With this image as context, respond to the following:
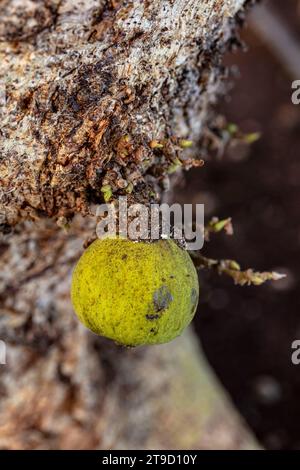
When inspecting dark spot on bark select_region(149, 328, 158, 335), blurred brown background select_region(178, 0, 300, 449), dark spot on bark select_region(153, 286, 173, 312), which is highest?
dark spot on bark select_region(153, 286, 173, 312)

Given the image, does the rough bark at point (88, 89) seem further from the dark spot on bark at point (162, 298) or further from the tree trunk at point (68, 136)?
the dark spot on bark at point (162, 298)

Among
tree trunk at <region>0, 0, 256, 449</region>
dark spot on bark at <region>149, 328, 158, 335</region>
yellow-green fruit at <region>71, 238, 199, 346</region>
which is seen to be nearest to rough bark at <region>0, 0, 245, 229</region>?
tree trunk at <region>0, 0, 256, 449</region>

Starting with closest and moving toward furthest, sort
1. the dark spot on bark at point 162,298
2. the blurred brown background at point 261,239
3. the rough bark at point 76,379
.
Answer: the dark spot on bark at point 162,298
the rough bark at point 76,379
the blurred brown background at point 261,239

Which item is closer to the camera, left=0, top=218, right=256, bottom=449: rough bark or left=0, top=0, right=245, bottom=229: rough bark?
left=0, top=0, right=245, bottom=229: rough bark

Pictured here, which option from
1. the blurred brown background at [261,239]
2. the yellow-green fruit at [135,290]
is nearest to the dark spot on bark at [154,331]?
the yellow-green fruit at [135,290]

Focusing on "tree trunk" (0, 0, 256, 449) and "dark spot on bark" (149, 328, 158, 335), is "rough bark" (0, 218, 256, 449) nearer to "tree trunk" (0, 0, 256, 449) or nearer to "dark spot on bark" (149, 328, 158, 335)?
"tree trunk" (0, 0, 256, 449)

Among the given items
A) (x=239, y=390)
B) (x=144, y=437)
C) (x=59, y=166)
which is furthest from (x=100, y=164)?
(x=239, y=390)
